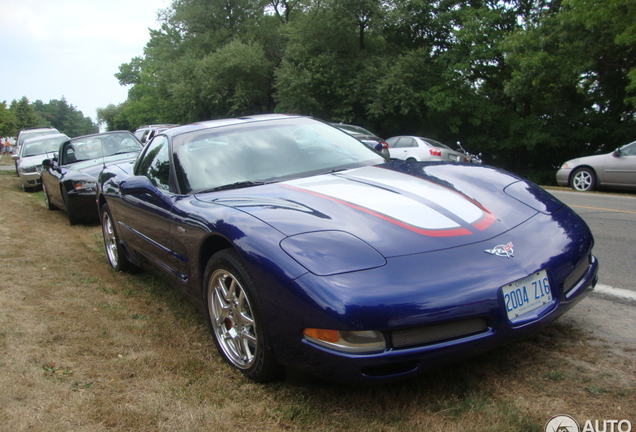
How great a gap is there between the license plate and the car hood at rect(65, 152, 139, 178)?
7.58 meters

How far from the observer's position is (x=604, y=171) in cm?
1289

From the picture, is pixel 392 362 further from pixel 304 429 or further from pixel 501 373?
pixel 501 373

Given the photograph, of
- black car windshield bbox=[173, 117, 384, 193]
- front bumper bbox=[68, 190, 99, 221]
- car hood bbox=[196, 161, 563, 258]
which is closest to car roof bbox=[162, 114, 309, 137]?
black car windshield bbox=[173, 117, 384, 193]

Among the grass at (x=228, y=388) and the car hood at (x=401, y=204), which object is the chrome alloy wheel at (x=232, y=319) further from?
the car hood at (x=401, y=204)

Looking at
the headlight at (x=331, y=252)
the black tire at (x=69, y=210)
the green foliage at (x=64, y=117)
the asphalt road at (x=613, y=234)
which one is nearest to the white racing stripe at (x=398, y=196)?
the headlight at (x=331, y=252)

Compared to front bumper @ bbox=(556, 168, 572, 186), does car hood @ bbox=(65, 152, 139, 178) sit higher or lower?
higher

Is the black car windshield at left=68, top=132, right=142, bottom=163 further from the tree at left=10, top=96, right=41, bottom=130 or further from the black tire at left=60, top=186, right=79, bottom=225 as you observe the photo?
the tree at left=10, top=96, right=41, bottom=130

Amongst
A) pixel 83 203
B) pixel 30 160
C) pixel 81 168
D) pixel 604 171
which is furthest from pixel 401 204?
pixel 30 160

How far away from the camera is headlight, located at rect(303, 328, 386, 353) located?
7.30ft

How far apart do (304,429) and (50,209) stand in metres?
9.69

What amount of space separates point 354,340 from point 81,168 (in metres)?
8.03

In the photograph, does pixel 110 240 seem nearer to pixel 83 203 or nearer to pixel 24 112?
pixel 83 203

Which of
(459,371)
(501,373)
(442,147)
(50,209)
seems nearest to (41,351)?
(459,371)

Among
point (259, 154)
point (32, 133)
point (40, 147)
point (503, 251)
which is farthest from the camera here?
point (32, 133)
